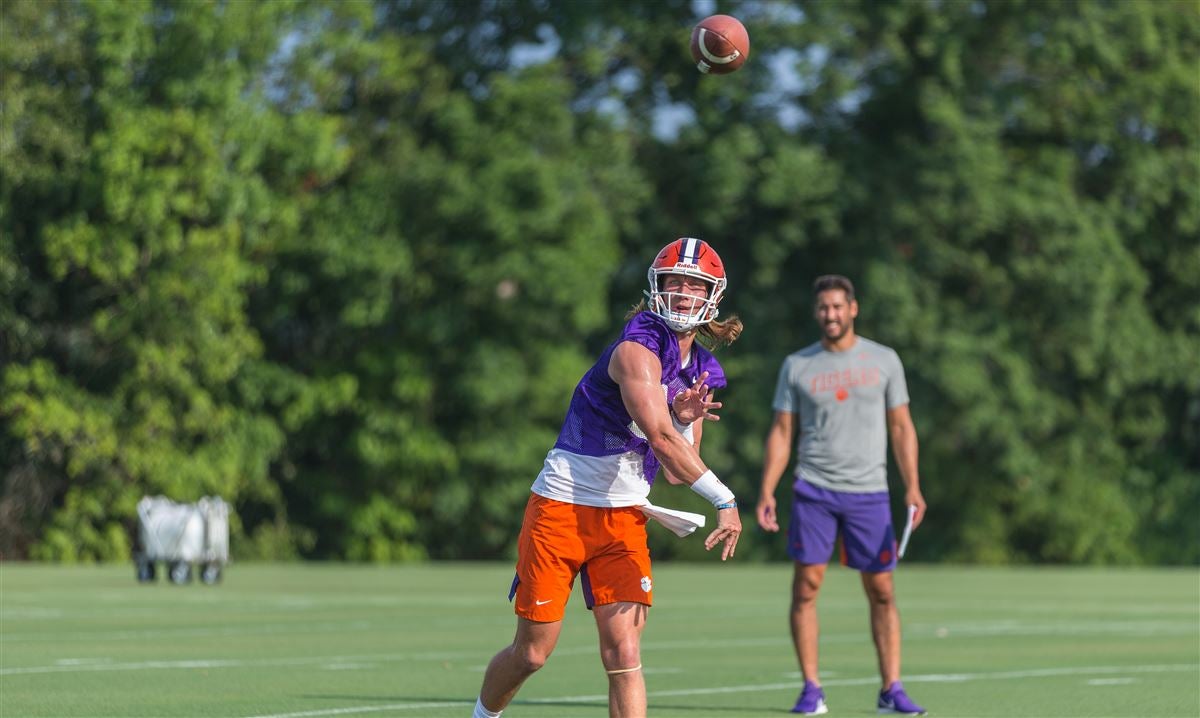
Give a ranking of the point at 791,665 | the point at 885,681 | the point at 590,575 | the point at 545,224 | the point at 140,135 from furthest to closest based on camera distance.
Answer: the point at 545,224 < the point at 140,135 < the point at 791,665 < the point at 885,681 < the point at 590,575

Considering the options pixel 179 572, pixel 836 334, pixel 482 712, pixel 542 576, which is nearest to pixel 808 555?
pixel 836 334

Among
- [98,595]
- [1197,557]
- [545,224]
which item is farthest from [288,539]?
[1197,557]

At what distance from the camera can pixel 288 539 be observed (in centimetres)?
3644

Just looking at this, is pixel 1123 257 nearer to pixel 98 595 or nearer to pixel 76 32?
pixel 76 32

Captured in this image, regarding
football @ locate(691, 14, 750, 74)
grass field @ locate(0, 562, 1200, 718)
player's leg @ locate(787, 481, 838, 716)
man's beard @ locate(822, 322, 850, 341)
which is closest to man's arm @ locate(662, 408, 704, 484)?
grass field @ locate(0, 562, 1200, 718)

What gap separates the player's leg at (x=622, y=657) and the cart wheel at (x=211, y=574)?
17.9 m

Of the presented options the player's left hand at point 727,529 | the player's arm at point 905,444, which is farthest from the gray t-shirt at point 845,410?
the player's left hand at point 727,529

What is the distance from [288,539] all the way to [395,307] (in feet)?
14.8

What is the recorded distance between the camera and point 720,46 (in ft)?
36.2

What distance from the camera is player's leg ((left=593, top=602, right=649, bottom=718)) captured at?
7.96 metres

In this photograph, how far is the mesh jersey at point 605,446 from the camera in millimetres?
8227

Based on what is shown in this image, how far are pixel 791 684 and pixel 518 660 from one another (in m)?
4.97

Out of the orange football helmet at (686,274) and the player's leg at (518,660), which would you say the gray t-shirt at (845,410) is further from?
the player's leg at (518,660)

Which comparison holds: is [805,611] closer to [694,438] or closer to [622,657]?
[694,438]
